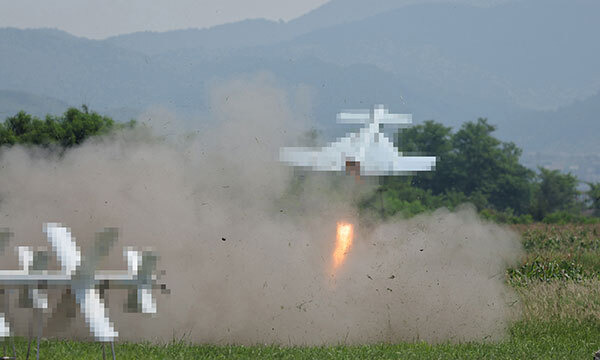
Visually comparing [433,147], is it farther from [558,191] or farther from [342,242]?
[342,242]

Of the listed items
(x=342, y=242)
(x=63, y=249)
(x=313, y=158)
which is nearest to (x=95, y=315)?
(x=63, y=249)

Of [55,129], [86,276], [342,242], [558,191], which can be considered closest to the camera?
[86,276]

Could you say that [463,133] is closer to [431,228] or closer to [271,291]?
[431,228]

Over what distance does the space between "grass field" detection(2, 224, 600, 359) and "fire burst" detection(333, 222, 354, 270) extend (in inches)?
124

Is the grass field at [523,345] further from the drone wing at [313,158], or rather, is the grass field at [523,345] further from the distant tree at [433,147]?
the distant tree at [433,147]

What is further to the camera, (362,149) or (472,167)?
(472,167)

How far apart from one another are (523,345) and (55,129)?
2540 centimetres

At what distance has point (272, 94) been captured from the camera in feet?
60.4

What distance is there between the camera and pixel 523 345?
11.7 metres

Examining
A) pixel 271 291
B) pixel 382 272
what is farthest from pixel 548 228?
pixel 271 291

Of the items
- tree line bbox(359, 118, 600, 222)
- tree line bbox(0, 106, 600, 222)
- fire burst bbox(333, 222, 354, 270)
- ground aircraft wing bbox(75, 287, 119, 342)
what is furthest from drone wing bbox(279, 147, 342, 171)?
tree line bbox(359, 118, 600, 222)

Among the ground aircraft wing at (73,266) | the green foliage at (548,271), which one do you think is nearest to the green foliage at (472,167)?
the green foliage at (548,271)

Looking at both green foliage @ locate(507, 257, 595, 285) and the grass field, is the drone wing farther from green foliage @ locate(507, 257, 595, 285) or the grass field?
green foliage @ locate(507, 257, 595, 285)

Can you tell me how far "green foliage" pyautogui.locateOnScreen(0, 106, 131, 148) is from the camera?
3170cm
